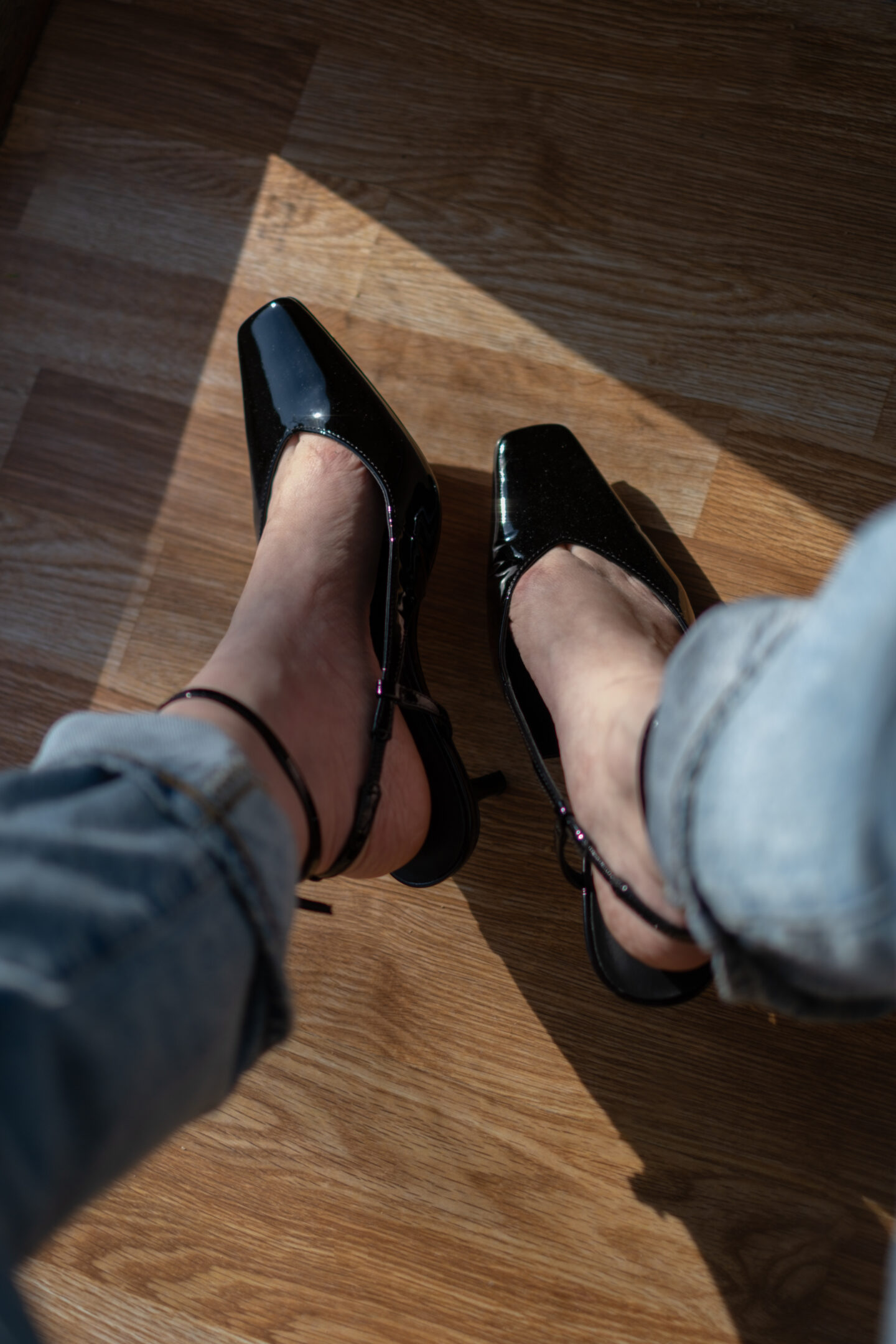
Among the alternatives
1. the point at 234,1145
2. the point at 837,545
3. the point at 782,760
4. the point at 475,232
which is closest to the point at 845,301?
the point at 837,545

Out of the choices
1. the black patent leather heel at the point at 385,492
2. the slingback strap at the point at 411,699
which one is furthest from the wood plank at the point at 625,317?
the slingback strap at the point at 411,699

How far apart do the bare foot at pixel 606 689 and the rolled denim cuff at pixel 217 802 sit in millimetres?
240

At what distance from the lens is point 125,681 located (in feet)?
3.17

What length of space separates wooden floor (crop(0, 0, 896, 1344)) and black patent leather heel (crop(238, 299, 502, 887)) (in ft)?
0.24

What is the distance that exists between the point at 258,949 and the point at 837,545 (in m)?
0.74

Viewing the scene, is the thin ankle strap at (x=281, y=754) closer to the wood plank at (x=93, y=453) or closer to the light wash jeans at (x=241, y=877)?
the light wash jeans at (x=241, y=877)

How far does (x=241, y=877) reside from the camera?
17.4 inches

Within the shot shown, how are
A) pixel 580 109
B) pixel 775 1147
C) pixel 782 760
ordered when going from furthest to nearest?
pixel 580 109 → pixel 775 1147 → pixel 782 760

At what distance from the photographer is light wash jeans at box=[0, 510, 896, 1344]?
0.36 m

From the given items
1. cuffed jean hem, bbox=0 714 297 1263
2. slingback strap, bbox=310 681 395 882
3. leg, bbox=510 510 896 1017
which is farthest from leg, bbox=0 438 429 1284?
leg, bbox=510 510 896 1017

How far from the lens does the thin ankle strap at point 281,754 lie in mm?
603

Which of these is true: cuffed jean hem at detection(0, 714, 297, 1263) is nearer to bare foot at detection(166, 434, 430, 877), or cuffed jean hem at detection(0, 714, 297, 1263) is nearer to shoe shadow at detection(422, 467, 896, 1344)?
bare foot at detection(166, 434, 430, 877)

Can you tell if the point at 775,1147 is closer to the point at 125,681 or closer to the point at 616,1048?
the point at 616,1048

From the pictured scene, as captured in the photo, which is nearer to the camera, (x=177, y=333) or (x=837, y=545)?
(x=837, y=545)
